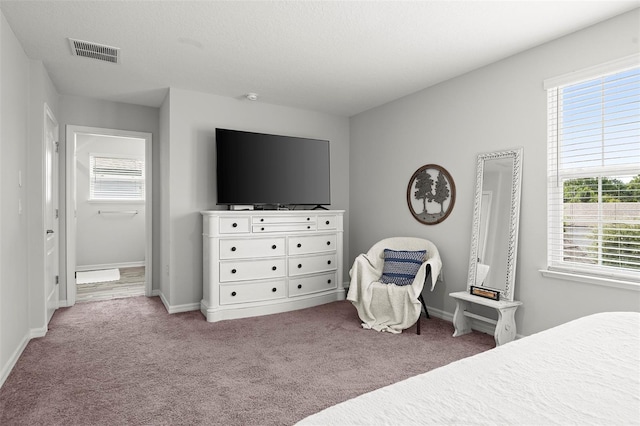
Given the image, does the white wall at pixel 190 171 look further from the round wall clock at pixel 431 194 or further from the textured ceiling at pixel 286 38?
the round wall clock at pixel 431 194

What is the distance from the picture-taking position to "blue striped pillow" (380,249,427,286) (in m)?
3.67

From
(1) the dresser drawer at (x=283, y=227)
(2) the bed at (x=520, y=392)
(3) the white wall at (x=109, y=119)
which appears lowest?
(2) the bed at (x=520, y=392)

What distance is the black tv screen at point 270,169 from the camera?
4.10m

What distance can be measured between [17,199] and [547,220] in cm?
404

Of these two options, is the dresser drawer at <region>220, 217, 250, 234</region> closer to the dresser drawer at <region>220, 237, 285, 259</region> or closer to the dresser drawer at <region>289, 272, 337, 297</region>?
the dresser drawer at <region>220, 237, 285, 259</region>

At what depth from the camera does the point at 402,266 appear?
372 centimetres

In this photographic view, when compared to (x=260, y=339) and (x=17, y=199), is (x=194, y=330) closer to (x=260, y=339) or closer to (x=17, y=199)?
(x=260, y=339)

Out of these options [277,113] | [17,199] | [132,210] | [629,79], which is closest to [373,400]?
[629,79]

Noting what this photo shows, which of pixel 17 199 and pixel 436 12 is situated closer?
pixel 436 12

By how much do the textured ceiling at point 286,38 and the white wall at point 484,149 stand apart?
159 millimetres

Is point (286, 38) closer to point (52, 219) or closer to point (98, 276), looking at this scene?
point (52, 219)

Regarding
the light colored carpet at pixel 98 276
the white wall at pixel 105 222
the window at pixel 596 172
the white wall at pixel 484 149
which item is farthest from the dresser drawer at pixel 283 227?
the white wall at pixel 105 222

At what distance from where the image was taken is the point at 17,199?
112 inches

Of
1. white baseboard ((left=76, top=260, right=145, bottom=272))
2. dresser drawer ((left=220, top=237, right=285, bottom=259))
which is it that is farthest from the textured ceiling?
white baseboard ((left=76, top=260, right=145, bottom=272))
